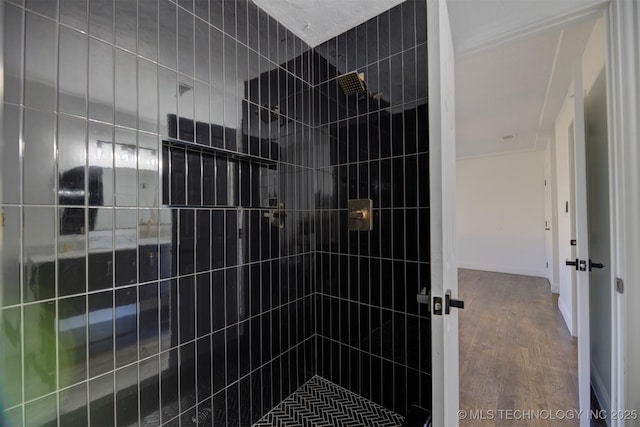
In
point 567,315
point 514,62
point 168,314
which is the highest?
point 514,62

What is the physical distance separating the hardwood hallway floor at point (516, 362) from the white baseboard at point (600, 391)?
0.11m

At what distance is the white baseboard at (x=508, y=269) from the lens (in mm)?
5082

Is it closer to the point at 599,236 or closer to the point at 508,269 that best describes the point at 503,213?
the point at 508,269

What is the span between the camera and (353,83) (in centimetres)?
175

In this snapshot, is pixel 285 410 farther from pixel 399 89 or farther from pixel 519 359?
pixel 399 89

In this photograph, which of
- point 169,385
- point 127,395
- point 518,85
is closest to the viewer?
point 127,395

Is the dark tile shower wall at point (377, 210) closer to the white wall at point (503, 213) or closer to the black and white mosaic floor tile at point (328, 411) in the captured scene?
the black and white mosaic floor tile at point (328, 411)

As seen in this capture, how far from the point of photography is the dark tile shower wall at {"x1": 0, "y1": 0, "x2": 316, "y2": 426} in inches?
33.4

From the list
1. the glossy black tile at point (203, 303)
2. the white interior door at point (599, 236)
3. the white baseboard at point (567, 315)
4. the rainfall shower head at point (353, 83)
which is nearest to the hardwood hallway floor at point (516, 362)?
the white baseboard at point (567, 315)

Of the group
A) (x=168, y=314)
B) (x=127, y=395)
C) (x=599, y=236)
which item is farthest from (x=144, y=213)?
(x=599, y=236)

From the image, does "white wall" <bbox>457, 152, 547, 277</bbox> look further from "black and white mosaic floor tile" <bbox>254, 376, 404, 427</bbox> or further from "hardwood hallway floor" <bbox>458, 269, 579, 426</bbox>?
"black and white mosaic floor tile" <bbox>254, 376, 404, 427</bbox>

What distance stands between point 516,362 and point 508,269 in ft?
13.1

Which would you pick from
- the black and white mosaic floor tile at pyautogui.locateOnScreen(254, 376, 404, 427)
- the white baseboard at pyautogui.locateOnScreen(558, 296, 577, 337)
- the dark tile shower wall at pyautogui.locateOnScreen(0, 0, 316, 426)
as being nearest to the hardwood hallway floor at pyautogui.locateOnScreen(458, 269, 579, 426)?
the white baseboard at pyautogui.locateOnScreen(558, 296, 577, 337)

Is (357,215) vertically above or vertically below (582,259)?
above
